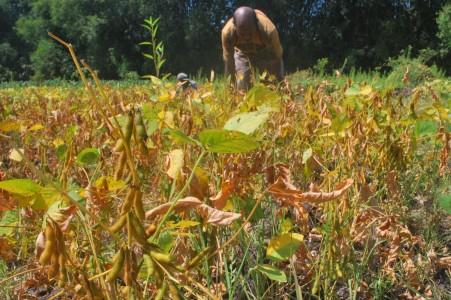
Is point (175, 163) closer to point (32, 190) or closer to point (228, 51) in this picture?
point (32, 190)

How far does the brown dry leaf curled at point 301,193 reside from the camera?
48 centimetres

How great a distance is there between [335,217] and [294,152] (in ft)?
1.43

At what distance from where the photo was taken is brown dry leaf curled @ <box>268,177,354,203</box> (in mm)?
482

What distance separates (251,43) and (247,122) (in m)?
4.25

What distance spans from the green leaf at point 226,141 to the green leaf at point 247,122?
3 cm

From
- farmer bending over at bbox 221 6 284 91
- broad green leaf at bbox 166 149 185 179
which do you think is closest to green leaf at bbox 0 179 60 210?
broad green leaf at bbox 166 149 185 179

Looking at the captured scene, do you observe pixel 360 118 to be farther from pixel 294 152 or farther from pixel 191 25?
pixel 191 25

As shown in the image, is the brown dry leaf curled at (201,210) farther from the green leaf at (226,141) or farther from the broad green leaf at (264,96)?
the broad green leaf at (264,96)

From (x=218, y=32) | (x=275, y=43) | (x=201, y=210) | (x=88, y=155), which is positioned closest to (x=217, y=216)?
(x=201, y=210)

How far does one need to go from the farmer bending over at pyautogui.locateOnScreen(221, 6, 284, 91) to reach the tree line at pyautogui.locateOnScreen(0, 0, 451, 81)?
1451 centimetres

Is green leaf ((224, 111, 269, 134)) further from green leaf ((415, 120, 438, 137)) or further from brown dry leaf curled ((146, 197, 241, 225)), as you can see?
green leaf ((415, 120, 438, 137))

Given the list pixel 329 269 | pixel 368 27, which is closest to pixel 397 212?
pixel 329 269

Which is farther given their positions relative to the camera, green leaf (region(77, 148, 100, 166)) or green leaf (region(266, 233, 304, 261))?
green leaf (region(77, 148, 100, 166))

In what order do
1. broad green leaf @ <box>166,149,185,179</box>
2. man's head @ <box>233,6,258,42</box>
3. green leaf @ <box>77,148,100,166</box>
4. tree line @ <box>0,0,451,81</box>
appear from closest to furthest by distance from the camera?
broad green leaf @ <box>166,149,185,179</box> < green leaf @ <box>77,148,100,166</box> < man's head @ <box>233,6,258,42</box> < tree line @ <box>0,0,451,81</box>
